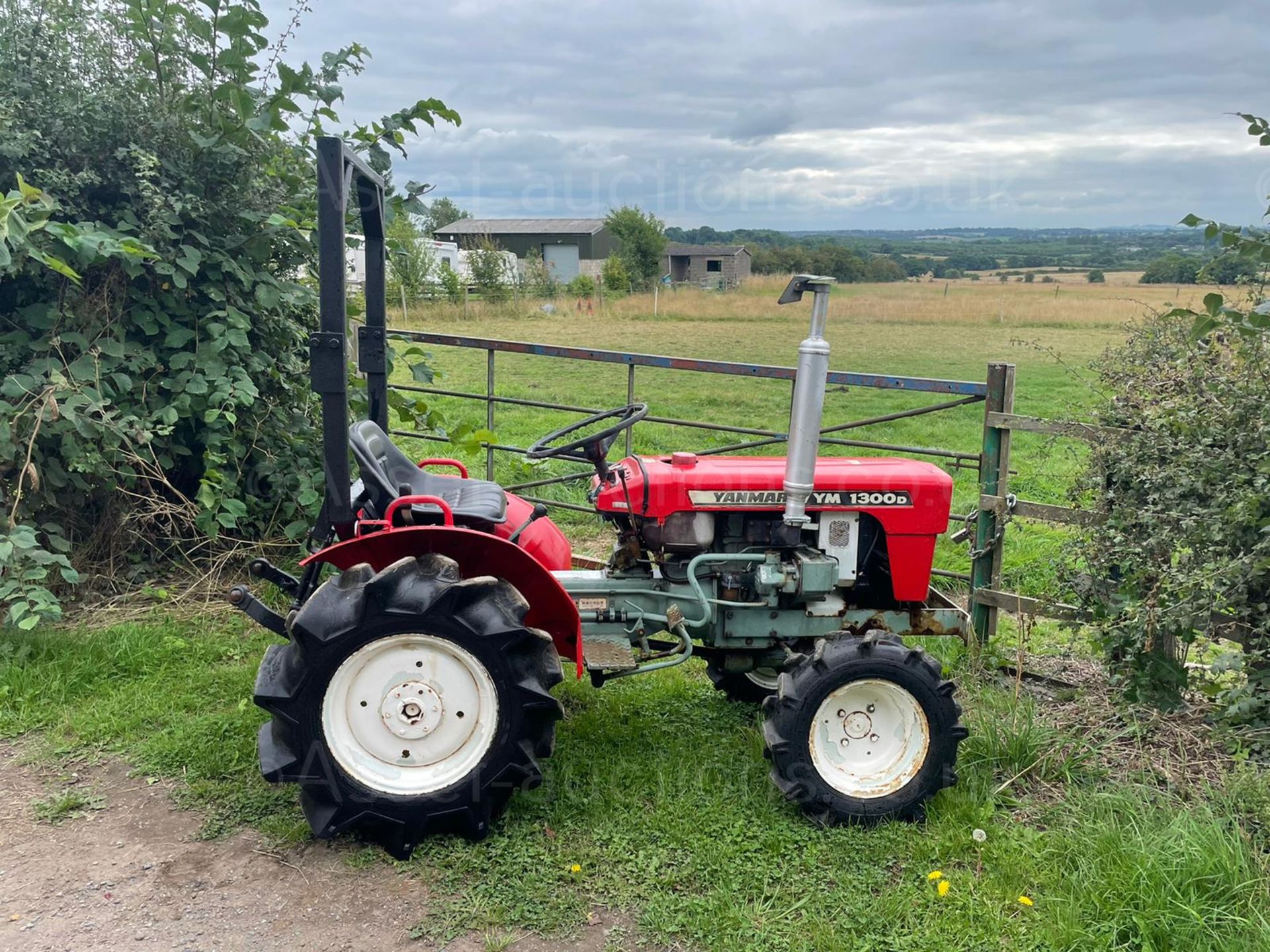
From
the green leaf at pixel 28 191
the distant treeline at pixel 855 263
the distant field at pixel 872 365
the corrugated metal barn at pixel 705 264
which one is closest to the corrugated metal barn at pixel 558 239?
the corrugated metal barn at pixel 705 264

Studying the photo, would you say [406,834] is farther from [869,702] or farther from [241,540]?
[241,540]

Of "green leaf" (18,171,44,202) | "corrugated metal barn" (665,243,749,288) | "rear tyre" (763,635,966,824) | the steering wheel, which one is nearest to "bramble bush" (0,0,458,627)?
"green leaf" (18,171,44,202)

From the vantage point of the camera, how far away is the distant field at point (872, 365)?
21.1 feet

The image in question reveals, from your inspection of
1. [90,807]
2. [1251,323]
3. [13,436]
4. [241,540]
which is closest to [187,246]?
[13,436]

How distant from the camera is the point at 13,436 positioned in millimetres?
4641

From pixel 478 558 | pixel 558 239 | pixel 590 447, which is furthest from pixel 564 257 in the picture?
pixel 478 558

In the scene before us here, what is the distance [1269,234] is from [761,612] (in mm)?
2129

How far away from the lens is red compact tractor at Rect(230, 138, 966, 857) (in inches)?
120

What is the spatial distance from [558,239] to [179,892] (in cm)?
4961

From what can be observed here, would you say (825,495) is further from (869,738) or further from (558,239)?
(558,239)

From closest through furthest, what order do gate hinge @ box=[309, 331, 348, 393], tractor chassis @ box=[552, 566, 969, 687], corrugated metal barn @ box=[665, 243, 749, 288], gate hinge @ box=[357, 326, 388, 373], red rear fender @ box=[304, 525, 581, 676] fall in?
gate hinge @ box=[309, 331, 348, 393] < red rear fender @ box=[304, 525, 581, 676] < tractor chassis @ box=[552, 566, 969, 687] < gate hinge @ box=[357, 326, 388, 373] < corrugated metal barn @ box=[665, 243, 749, 288]

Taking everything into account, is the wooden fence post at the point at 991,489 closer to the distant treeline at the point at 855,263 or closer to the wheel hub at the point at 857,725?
the distant treeline at the point at 855,263

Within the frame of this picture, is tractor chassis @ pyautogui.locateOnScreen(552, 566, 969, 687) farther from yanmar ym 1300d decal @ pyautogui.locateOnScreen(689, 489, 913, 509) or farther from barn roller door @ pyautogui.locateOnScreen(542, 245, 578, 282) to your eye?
barn roller door @ pyautogui.locateOnScreen(542, 245, 578, 282)

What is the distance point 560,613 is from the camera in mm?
3365
